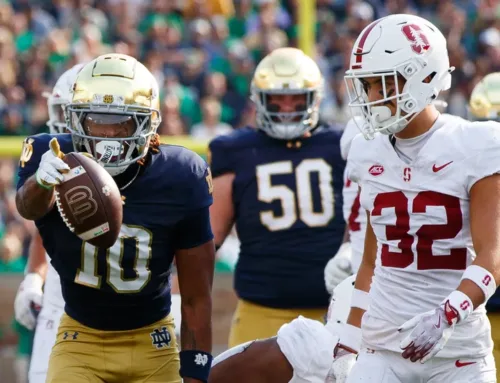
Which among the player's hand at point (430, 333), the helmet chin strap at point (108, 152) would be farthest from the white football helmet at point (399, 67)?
the helmet chin strap at point (108, 152)

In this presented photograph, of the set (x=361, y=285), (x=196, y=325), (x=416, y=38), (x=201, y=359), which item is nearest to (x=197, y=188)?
(x=196, y=325)

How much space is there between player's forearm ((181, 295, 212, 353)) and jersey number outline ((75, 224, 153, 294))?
17 cm

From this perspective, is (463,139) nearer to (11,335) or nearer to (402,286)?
(402,286)

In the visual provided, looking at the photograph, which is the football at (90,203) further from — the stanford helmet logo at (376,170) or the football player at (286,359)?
the stanford helmet logo at (376,170)

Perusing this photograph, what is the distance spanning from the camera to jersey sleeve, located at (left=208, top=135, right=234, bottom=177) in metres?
5.32

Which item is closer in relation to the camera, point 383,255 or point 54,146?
point 54,146

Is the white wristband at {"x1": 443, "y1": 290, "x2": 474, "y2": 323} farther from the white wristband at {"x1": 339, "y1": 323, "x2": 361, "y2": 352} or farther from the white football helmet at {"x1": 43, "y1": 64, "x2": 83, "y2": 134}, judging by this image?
the white football helmet at {"x1": 43, "y1": 64, "x2": 83, "y2": 134}

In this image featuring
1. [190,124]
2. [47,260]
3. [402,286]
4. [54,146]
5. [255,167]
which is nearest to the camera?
[54,146]

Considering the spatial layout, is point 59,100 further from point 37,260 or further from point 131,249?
point 131,249

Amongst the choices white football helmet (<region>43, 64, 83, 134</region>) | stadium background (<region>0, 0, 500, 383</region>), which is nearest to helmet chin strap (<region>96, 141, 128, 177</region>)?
white football helmet (<region>43, 64, 83, 134</region>)

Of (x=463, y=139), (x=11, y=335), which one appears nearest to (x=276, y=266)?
(x=463, y=139)

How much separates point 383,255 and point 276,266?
5.46ft

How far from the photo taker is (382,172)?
12.0ft

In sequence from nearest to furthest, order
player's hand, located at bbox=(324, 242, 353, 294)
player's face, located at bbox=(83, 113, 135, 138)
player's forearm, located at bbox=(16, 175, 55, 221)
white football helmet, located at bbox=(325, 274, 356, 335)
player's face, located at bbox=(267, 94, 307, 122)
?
player's forearm, located at bbox=(16, 175, 55, 221)
player's face, located at bbox=(83, 113, 135, 138)
white football helmet, located at bbox=(325, 274, 356, 335)
player's hand, located at bbox=(324, 242, 353, 294)
player's face, located at bbox=(267, 94, 307, 122)
